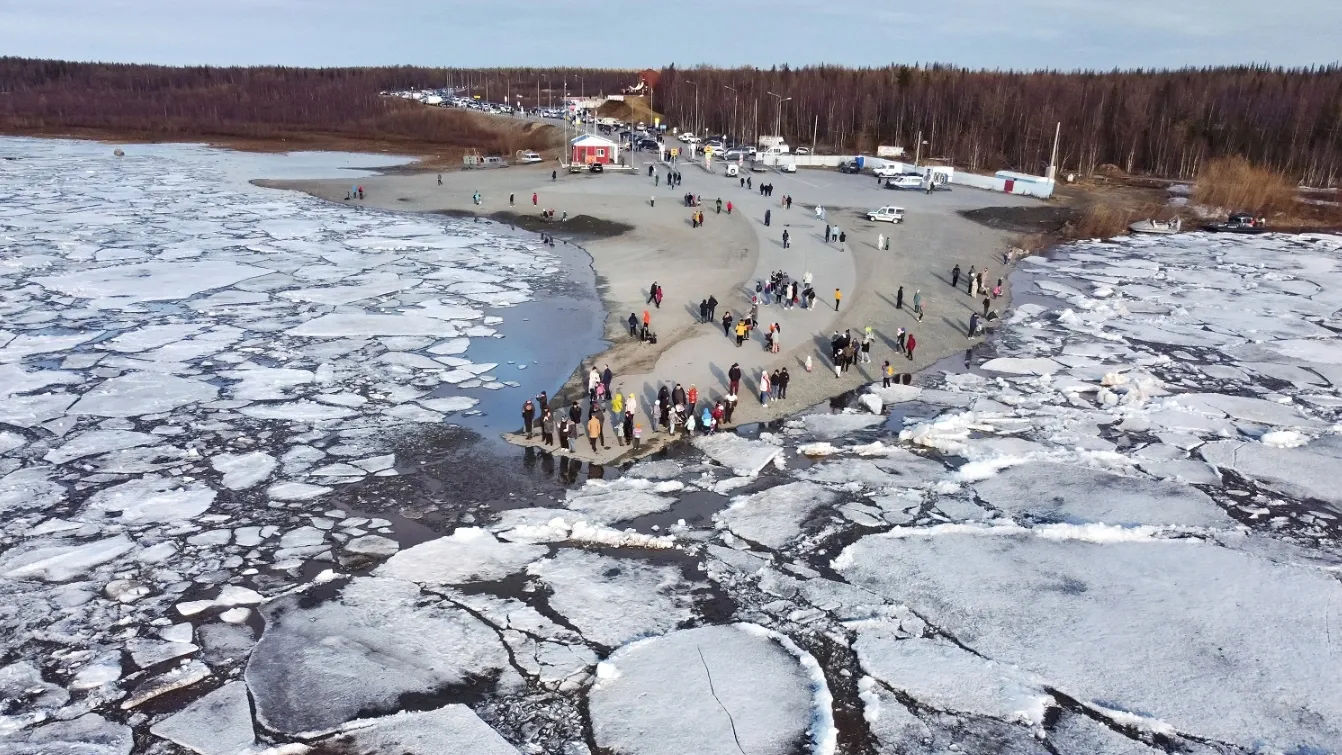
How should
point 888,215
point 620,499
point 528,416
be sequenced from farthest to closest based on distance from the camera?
point 888,215, point 528,416, point 620,499

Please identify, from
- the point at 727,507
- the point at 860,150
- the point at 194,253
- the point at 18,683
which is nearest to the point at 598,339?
the point at 727,507

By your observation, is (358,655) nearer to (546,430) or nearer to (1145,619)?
(546,430)

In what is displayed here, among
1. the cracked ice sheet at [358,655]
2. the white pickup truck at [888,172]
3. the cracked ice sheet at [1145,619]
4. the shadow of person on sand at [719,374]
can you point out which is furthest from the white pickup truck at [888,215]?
the cracked ice sheet at [358,655]

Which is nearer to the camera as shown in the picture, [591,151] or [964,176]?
[964,176]

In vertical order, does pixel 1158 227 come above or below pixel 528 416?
above

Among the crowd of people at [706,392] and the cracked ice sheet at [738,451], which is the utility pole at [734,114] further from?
the cracked ice sheet at [738,451]

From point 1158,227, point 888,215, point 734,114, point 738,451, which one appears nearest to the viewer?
point 738,451

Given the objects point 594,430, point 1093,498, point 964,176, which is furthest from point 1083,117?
point 594,430

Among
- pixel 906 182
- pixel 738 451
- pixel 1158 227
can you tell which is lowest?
pixel 738 451
